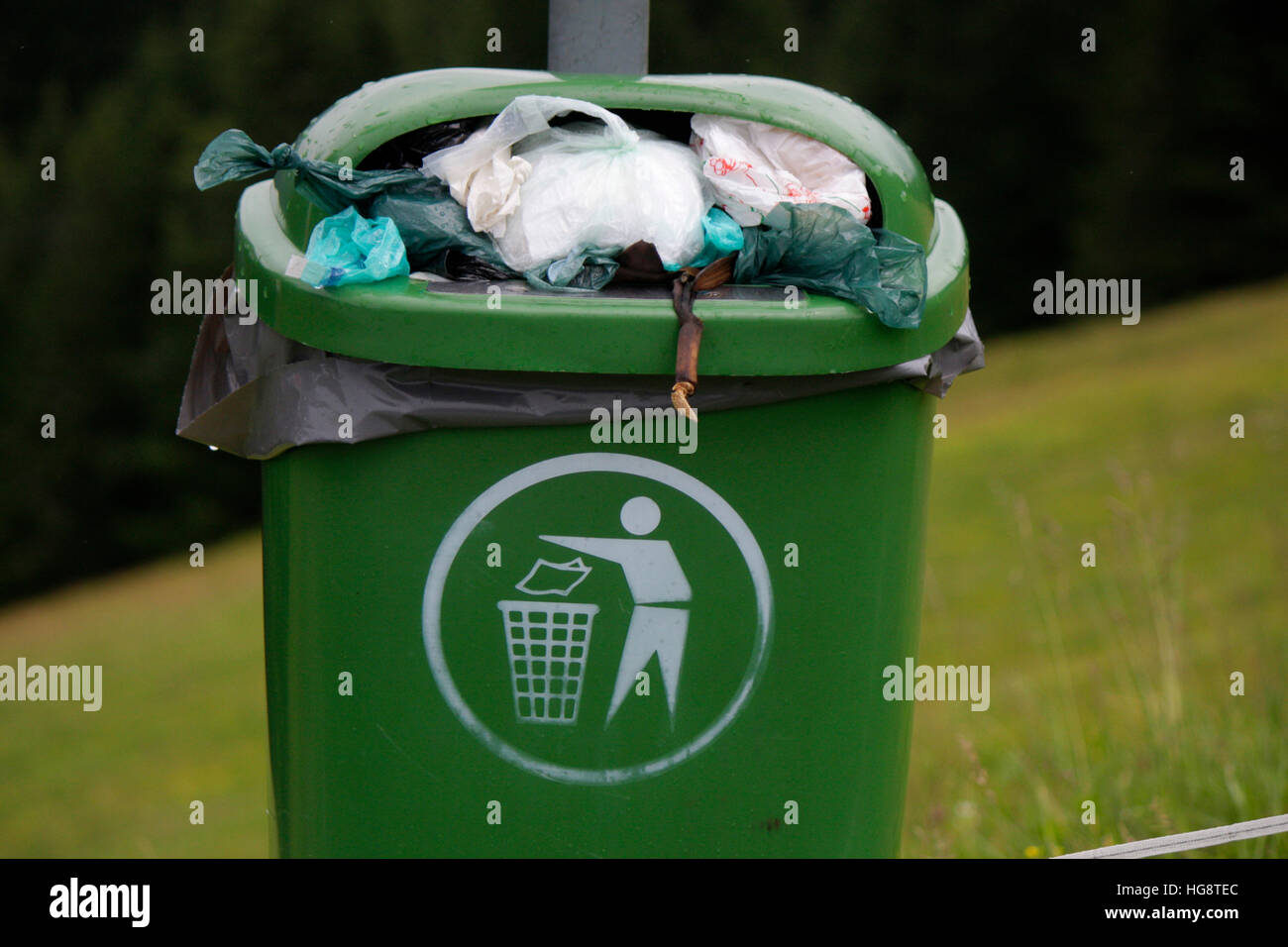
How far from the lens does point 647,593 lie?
210 cm

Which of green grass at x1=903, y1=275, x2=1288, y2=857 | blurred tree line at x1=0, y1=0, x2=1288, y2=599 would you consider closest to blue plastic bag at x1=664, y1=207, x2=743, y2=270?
green grass at x1=903, y1=275, x2=1288, y2=857

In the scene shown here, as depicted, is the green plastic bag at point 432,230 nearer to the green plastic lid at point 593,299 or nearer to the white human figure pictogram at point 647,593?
the green plastic lid at point 593,299

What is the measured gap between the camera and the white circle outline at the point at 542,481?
80.8 inches

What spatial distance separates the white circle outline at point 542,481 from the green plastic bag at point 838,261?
31 centimetres

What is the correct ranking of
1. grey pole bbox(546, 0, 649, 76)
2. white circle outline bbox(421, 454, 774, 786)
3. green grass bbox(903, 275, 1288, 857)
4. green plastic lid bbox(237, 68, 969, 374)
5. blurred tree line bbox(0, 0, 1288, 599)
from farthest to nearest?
blurred tree line bbox(0, 0, 1288, 599)
green grass bbox(903, 275, 1288, 857)
grey pole bbox(546, 0, 649, 76)
white circle outline bbox(421, 454, 774, 786)
green plastic lid bbox(237, 68, 969, 374)

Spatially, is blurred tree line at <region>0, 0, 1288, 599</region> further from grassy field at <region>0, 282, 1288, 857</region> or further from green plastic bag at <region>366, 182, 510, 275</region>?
green plastic bag at <region>366, 182, 510, 275</region>

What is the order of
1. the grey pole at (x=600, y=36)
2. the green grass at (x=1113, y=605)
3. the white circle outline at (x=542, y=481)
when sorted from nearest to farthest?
the white circle outline at (x=542, y=481)
the grey pole at (x=600, y=36)
the green grass at (x=1113, y=605)

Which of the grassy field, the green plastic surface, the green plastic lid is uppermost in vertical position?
the green plastic lid

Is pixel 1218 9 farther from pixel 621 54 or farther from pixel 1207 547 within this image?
pixel 621 54

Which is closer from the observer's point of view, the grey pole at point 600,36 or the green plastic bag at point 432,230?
the green plastic bag at point 432,230

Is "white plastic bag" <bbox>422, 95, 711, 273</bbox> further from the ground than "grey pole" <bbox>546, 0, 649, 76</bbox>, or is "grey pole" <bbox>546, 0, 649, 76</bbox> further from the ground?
"grey pole" <bbox>546, 0, 649, 76</bbox>

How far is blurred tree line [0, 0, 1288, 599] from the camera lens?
63.2 feet

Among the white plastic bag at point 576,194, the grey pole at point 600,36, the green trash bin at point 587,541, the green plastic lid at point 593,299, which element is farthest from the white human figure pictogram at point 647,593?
the grey pole at point 600,36

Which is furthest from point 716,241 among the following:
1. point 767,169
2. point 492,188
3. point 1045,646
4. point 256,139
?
point 256,139
